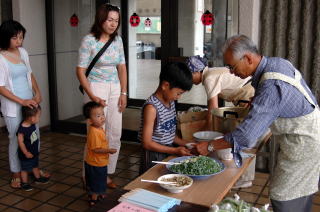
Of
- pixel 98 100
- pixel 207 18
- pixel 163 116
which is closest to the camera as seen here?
pixel 163 116

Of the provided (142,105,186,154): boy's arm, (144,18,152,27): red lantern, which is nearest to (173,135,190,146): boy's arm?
(142,105,186,154): boy's arm

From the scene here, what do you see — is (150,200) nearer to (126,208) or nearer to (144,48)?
(126,208)

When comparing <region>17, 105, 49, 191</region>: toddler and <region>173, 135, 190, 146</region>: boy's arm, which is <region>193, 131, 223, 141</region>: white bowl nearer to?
<region>173, 135, 190, 146</region>: boy's arm

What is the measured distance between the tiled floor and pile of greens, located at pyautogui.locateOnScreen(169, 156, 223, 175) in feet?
5.36

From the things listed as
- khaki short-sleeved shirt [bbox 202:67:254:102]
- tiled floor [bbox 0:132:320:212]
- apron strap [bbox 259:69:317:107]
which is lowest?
tiled floor [bbox 0:132:320:212]

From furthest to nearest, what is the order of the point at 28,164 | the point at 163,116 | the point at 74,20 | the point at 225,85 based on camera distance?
the point at 74,20
the point at 28,164
the point at 225,85
the point at 163,116

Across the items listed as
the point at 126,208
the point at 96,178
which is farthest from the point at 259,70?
the point at 96,178

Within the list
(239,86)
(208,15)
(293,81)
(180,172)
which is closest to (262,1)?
(208,15)

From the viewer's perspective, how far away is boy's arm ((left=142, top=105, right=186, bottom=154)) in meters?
2.39

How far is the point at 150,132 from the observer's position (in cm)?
240

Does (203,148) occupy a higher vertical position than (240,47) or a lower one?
lower

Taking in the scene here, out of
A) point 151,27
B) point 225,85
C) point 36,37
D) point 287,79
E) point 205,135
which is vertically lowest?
point 205,135

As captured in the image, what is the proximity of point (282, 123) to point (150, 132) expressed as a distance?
0.83 metres

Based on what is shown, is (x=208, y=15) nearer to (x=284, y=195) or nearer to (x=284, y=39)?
(x=284, y=39)
